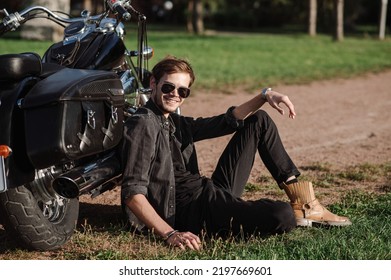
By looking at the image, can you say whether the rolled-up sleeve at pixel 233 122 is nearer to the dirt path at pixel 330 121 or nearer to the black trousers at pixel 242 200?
the black trousers at pixel 242 200

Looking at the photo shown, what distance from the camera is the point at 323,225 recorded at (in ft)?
15.5

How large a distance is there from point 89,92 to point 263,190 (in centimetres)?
232

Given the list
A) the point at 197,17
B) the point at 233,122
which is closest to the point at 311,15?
the point at 197,17

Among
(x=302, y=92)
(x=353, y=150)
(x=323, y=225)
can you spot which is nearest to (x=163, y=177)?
(x=323, y=225)

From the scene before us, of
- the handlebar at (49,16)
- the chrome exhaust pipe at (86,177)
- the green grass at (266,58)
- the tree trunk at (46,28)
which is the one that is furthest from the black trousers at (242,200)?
the tree trunk at (46,28)

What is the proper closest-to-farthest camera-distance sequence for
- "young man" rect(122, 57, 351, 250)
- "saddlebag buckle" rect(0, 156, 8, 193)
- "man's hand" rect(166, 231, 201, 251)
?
"saddlebag buckle" rect(0, 156, 8, 193)
"man's hand" rect(166, 231, 201, 251)
"young man" rect(122, 57, 351, 250)

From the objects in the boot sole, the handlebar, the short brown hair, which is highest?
the handlebar

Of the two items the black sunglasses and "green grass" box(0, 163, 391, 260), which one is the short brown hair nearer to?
the black sunglasses

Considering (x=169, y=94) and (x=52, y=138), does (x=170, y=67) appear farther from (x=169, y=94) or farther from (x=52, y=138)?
(x=52, y=138)

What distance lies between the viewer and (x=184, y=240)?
4078 millimetres

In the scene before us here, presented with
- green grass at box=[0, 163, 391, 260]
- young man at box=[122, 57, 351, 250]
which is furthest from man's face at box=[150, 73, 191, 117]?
green grass at box=[0, 163, 391, 260]

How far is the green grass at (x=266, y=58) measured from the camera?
14.5m

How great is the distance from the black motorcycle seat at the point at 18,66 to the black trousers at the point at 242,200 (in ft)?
4.00

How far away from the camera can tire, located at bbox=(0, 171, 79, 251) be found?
390 cm
